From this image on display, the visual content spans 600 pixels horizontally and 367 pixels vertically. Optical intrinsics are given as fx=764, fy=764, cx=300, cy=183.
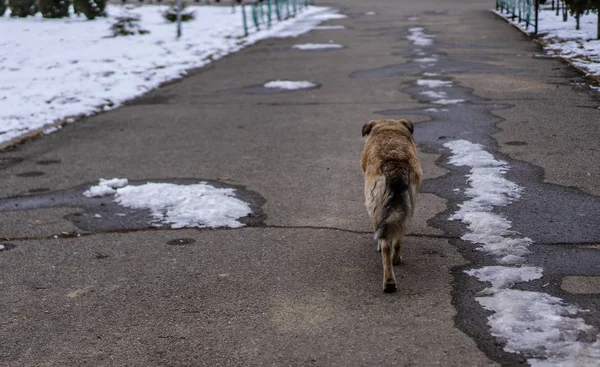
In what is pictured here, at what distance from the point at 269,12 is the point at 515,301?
79.6ft

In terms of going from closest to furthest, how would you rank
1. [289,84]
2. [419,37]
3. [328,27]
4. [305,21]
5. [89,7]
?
[289,84], [419,37], [328,27], [89,7], [305,21]

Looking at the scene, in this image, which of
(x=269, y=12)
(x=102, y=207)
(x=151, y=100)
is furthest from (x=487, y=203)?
(x=269, y=12)

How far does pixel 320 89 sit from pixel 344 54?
17.8 feet

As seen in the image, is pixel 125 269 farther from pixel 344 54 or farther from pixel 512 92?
pixel 344 54

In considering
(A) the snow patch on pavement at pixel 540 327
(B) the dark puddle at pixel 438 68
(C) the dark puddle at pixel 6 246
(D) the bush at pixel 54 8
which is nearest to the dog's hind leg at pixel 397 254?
(A) the snow patch on pavement at pixel 540 327

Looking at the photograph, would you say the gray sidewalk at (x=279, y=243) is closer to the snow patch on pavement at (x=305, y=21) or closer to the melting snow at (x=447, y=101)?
the melting snow at (x=447, y=101)

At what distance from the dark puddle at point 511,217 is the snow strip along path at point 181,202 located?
173cm

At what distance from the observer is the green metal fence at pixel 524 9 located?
2094cm

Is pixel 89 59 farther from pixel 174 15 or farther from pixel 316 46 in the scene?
pixel 174 15

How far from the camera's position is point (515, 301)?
4453 millimetres

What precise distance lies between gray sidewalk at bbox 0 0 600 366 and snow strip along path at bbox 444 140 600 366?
12cm

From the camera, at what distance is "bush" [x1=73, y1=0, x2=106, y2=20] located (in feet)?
91.8

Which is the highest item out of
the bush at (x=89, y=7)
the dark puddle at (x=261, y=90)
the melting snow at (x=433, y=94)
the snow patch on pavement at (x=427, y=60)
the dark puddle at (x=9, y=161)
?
the bush at (x=89, y=7)

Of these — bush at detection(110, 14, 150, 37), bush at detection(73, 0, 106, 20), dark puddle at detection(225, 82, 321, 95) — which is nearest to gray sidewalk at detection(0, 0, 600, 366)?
dark puddle at detection(225, 82, 321, 95)
